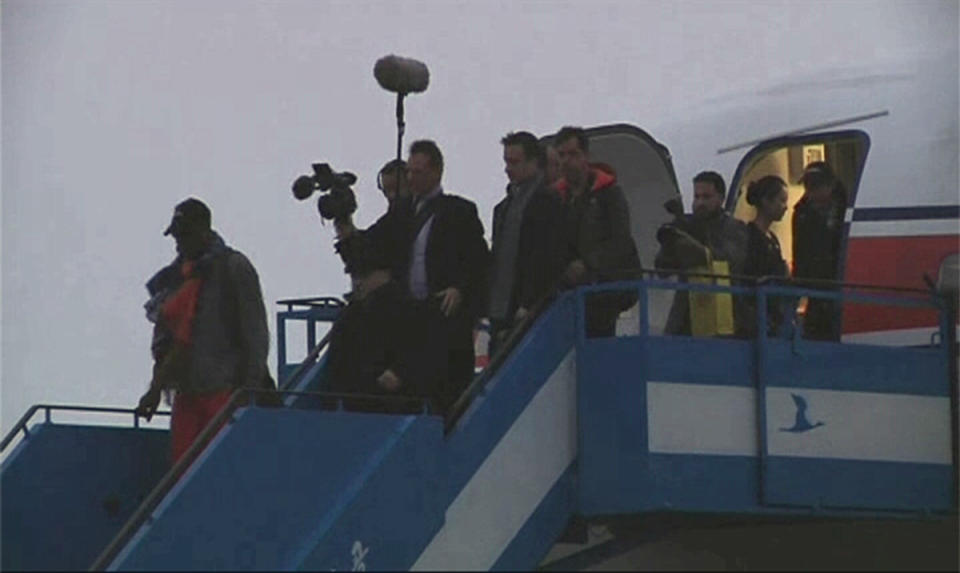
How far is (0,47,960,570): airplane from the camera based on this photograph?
9.24 metres

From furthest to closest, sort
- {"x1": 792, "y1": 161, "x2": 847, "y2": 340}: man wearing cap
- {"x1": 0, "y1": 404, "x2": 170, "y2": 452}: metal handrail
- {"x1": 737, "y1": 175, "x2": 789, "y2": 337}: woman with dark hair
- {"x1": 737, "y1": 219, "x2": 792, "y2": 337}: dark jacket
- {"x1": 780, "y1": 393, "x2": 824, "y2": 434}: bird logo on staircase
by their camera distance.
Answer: {"x1": 792, "y1": 161, "x2": 847, "y2": 340}: man wearing cap < {"x1": 737, "y1": 175, "x2": 789, "y2": 337}: woman with dark hair < {"x1": 737, "y1": 219, "x2": 792, "y2": 337}: dark jacket < {"x1": 0, "y1": 404, "x2": 170, "y2": 452}: metal handrail < {"x1": 780, "y1": 393, "x2": 824, "y2": 434}: bird logo on staircase

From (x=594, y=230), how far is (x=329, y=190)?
1.10 m

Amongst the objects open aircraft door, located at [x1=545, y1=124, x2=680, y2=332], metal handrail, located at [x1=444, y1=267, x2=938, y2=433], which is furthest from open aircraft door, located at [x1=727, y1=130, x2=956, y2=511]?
open aircraft door, located at [x1=545, y1=124, x2=680, y2=332]

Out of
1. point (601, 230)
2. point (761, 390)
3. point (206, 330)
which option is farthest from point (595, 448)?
point (206, 330)

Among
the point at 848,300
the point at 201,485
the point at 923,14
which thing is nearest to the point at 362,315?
the point at 201,485

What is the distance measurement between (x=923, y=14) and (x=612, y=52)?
1.75 m

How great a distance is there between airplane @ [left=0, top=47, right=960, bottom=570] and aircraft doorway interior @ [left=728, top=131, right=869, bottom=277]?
4 centimetres

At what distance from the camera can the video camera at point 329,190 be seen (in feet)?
35.6

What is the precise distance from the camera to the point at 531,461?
985cm

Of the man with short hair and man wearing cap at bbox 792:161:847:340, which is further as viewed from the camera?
man wearing cap at bbox 792:161:847:340

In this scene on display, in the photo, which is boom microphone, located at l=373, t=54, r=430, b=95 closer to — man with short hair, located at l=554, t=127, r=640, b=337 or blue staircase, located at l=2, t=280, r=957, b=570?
man with short hair, located at l=554, t=127, r=640, b=337

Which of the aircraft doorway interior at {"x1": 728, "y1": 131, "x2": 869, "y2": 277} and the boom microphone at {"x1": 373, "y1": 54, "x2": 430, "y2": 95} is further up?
the boom microphone at {"x1": 373, "y1": 54, "x2": 430, "y2": 95}

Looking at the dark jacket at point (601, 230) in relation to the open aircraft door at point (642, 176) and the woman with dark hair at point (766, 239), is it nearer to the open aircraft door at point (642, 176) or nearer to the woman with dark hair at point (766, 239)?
the woman with dark hair at point (766, 239)

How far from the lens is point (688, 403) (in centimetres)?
998
